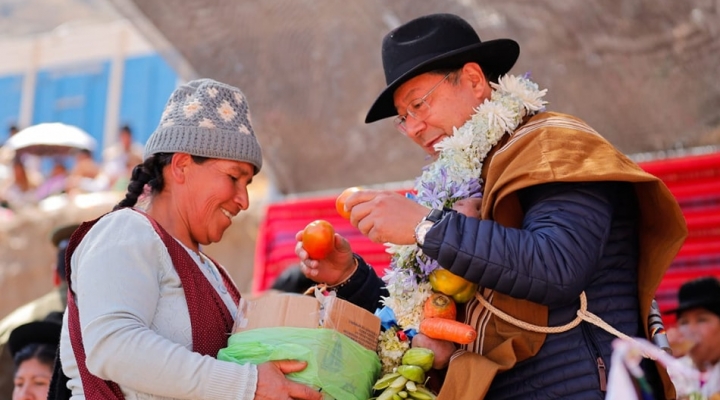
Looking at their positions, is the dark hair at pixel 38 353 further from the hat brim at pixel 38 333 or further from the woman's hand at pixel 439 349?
the woman's hand at pixel 439 349

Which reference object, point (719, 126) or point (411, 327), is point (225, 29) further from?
point (411, 327)

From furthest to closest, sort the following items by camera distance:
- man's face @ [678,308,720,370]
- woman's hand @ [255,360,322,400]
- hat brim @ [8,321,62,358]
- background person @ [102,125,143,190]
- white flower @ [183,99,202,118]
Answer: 1. background person @ [102,125,143,190]
2. man's face @ [678,308,720,370]
3. hat brim @ [8,321,62,358]
4. white flower @ [183,99,202,118]
5. woman's hand @ [255,360,322,400]

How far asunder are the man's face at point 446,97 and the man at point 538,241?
2 centimetres

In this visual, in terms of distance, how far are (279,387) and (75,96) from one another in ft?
61.4

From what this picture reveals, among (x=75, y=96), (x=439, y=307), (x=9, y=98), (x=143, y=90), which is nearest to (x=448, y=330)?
(x=439, y=307)

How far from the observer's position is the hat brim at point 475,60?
2957 mm

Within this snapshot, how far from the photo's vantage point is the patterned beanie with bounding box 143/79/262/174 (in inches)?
116

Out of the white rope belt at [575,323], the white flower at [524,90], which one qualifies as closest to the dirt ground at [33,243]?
the white flower at [524,90]

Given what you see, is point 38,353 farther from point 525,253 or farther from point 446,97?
point 525,253

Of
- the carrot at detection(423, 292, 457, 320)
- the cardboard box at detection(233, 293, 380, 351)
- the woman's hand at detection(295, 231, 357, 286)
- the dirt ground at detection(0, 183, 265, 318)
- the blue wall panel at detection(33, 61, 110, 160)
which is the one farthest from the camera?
the blue wall panel at detection(33, 61, 110, 160)

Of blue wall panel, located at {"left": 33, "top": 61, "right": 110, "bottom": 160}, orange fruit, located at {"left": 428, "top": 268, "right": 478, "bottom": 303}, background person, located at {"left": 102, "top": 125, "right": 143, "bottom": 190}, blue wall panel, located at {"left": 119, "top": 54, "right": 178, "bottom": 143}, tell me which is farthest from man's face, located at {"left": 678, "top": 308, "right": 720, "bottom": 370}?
blue wall panel, located at {"left": 33, "top": 61, "right": 110, "bottom": 160}

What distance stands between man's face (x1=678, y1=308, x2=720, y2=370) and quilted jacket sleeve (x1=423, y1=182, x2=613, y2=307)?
2.65 meters

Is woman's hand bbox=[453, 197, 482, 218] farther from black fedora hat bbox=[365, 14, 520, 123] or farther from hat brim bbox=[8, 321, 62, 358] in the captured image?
hat brim bbox=[8, 321, 62, 358]

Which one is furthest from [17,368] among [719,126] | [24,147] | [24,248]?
[24,147]
